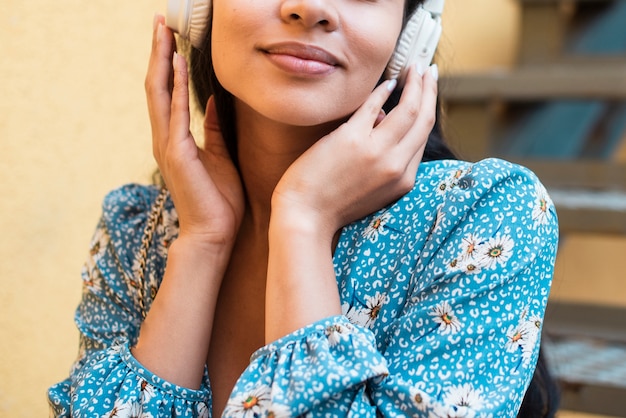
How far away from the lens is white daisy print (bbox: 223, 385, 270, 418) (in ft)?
2.74

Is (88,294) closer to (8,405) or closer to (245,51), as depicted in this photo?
(8,405)

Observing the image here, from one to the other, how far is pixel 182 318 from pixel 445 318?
34cm

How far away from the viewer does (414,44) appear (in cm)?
108

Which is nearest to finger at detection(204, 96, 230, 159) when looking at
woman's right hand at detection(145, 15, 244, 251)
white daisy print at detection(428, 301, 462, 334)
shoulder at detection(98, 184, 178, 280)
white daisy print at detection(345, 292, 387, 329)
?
woman's right hand at detection(145, 15, 244, 251)

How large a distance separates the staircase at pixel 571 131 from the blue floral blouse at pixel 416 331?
71cm

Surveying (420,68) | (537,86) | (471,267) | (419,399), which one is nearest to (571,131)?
(537,86)

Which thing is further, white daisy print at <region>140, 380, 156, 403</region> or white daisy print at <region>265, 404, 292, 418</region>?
white daisy print at <region>140, 380, 156, 403</region>

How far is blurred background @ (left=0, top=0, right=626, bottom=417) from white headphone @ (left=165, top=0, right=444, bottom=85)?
24 cm

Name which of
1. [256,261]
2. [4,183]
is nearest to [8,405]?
[4,183]

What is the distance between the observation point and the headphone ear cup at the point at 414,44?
1.08 m

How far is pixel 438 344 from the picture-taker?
0.87 meters

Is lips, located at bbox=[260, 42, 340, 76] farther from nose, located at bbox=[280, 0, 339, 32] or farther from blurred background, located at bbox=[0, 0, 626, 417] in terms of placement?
blurred background, located at bbox=[0, 0, 626, 417]

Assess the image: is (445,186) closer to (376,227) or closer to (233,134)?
(376,227)

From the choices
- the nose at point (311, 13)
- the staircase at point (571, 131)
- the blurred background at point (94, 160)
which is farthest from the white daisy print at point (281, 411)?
the staircase at point (571, 131)
